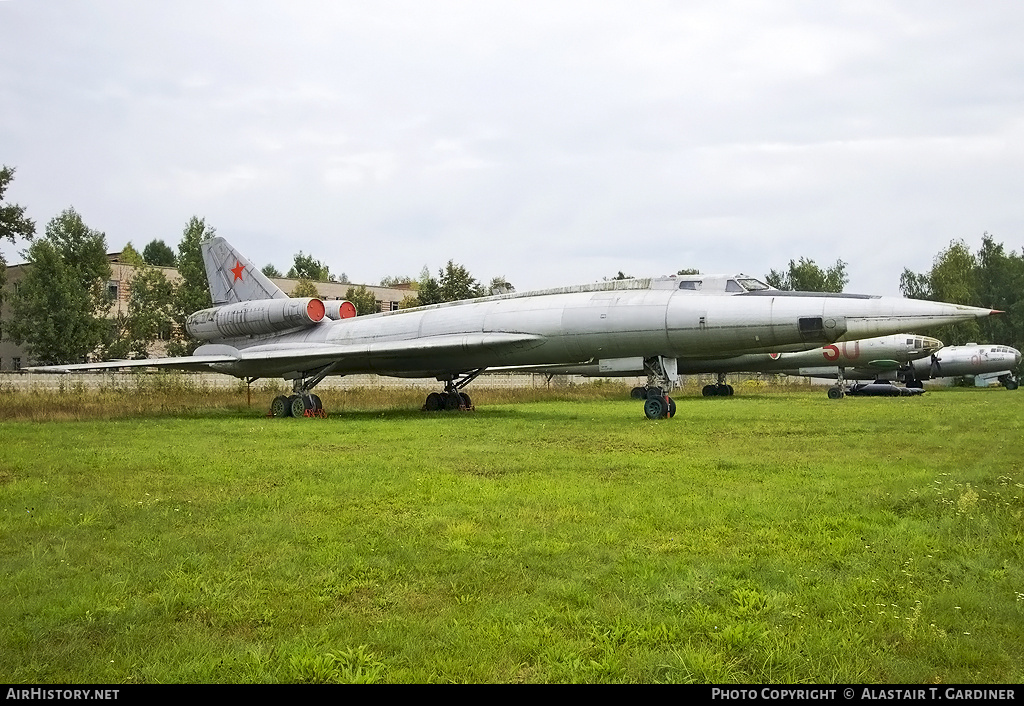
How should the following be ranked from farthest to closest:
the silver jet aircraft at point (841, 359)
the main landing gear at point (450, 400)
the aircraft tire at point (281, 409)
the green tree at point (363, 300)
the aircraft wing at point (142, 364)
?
the green tree at point (363, 300) → the silver jet aircraft at point (841, 359) → the main landing gear at point (450, 400) → the aircraft tire at point (281, 409) → the aircraft wing at point (142, 364)

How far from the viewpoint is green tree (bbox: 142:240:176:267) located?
311 ft

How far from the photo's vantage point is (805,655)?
3484 mm

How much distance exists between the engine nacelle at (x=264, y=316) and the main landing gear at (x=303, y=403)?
2457mm

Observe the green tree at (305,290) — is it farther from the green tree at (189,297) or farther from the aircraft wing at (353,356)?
the aircraft wing at (353,356)

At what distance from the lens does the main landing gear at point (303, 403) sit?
19359 millimetres

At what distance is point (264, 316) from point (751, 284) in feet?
41.0

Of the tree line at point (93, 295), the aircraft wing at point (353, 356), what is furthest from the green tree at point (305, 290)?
the aircraft wing at point (353, 356)

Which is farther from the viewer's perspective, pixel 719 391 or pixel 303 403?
pixel 719 391

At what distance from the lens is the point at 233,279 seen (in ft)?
76.7

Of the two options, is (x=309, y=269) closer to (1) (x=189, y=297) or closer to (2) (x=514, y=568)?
(1) (x=189, y=297)

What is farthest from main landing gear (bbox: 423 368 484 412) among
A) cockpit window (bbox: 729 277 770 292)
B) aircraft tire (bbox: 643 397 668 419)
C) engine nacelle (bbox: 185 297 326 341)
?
cockpit window (bbox: 729 277 770 292)

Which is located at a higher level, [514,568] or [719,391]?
Result: [514,568]

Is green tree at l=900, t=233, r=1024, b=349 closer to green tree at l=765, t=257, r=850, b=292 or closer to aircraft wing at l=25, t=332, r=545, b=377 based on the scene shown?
green tree at l=765, t=257, r=850, b=292

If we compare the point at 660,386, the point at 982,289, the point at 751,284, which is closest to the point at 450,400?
the point at 660,386
